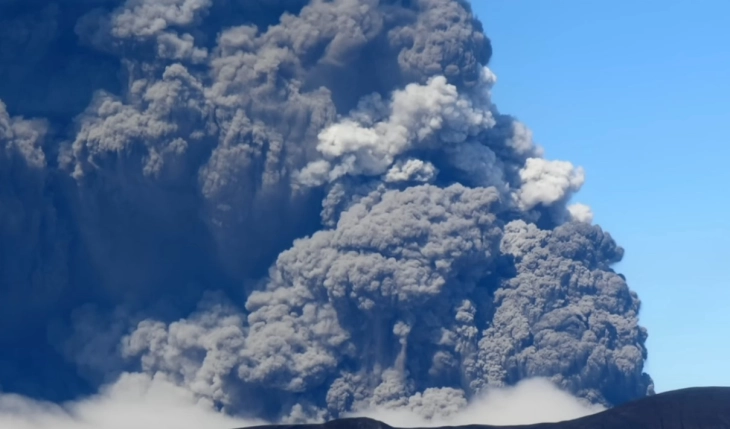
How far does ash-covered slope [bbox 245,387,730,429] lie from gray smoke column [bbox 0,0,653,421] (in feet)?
175

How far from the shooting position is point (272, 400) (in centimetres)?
7206

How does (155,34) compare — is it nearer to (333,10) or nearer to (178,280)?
(333,10)

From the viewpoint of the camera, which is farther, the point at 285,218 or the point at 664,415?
the point at 285,218

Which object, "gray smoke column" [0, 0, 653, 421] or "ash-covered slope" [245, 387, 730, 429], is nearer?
"ash-covered slope" [245, 387, 730, 429]

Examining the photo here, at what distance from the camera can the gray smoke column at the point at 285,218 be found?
223ft

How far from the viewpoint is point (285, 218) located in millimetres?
72062

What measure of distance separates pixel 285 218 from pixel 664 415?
58.6 meters

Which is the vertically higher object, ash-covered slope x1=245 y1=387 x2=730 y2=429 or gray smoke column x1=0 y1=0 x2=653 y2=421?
gray smoke column x1=0 y1=0 x2=653 y2=421

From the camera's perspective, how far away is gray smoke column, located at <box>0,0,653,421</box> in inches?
2672

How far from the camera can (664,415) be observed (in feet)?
45.8

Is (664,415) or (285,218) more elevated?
(285,218)

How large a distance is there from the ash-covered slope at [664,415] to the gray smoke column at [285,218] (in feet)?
175

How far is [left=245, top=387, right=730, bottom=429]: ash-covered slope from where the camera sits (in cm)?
1384

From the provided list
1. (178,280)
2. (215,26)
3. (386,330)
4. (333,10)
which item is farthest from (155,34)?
(386,330)
